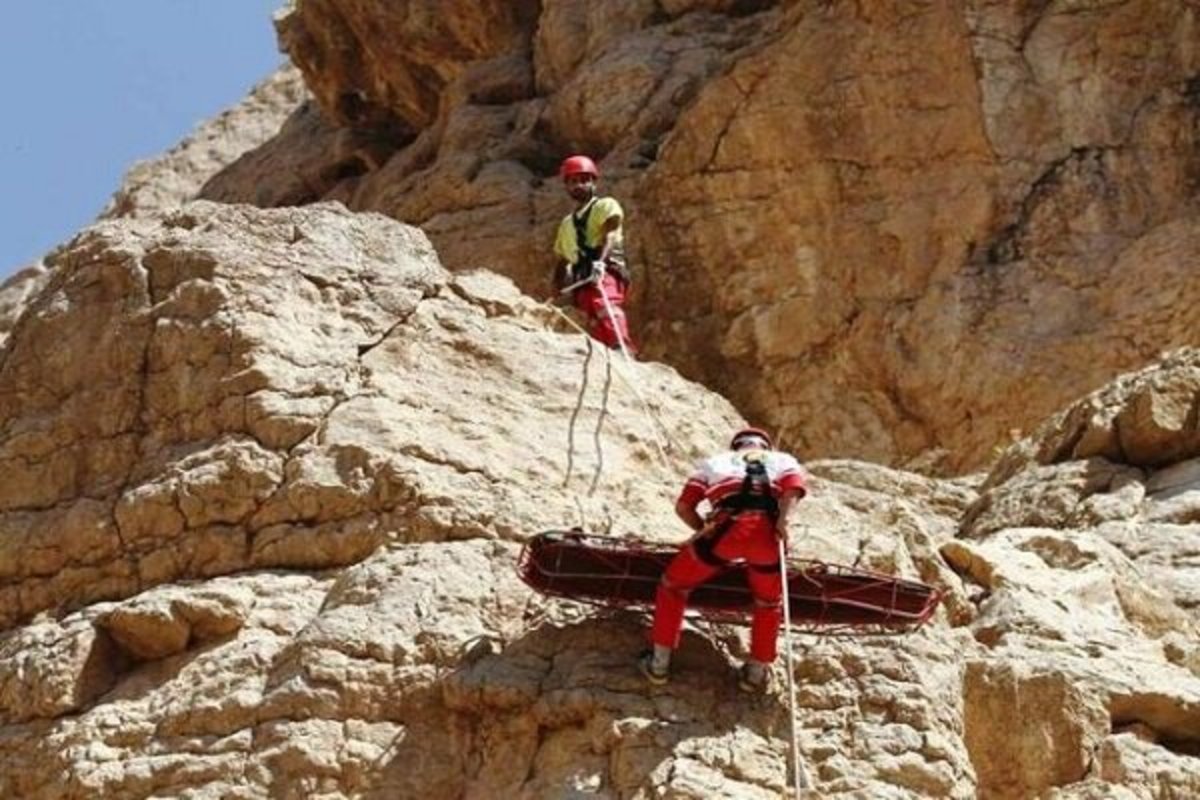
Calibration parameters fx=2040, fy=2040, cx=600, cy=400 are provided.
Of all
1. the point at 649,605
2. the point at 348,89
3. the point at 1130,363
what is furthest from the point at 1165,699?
the point at 348,89

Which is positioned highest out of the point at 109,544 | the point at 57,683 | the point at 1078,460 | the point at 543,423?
the point at 1078,460

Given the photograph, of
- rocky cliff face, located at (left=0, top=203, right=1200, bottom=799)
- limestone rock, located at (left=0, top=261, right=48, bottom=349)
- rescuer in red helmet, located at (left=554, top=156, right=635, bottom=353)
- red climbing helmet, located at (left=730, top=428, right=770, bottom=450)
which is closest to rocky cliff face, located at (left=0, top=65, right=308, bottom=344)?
limestone rock, located at (left=0, top=261, right=48, bottom=349)

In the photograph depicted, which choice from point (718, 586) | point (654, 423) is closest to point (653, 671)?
point (718, 586)

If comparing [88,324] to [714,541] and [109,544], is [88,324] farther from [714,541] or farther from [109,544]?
[714,541]

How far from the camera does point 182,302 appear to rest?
39.4 ft

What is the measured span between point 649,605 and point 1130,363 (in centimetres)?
1003

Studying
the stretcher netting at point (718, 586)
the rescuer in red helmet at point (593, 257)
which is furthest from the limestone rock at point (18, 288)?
the stretcher netting at point (718, 586)

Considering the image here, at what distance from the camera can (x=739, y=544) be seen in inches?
370

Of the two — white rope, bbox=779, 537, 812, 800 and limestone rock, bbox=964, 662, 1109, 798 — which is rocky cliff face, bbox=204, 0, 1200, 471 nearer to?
limestone rock, bbox=964, 662, 1109, 798

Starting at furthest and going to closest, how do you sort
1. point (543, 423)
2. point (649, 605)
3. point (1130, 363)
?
point (1130, 363) < point (543, 423) < point (649, 605)

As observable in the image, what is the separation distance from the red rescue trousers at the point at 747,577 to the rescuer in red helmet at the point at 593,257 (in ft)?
16.6

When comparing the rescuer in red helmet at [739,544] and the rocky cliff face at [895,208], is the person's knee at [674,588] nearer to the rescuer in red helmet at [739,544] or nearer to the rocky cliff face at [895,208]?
the rescuer in red helmet at [739,544]

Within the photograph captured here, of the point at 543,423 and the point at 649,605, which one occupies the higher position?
the point at 543,423

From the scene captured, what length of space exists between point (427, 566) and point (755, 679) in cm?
183
